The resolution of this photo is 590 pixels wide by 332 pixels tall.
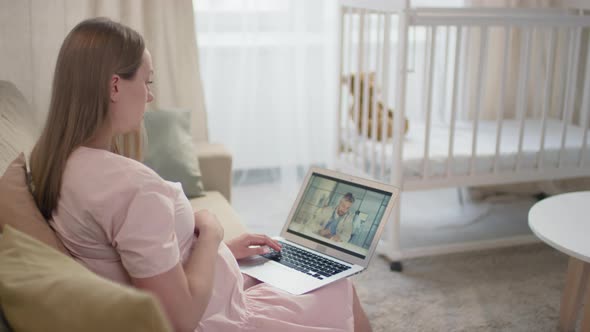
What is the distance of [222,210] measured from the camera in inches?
91.4

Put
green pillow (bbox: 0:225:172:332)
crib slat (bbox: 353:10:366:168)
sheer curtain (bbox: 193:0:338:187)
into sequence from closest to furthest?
green pillow (bbox: 0:225:172:332) → crib slat (bbox: 353:10:366:168) → sheer curtain (bbox: 193:0:338:187)

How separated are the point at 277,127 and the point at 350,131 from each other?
2.20 feet

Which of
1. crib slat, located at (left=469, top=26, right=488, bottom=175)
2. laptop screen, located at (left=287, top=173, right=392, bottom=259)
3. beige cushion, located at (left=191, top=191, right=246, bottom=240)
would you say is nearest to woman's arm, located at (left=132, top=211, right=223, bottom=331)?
laptop screen, located at (left=287, top=173, right=392, bottom=259)

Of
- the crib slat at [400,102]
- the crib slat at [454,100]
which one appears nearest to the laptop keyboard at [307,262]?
the crib slat at [400,102]

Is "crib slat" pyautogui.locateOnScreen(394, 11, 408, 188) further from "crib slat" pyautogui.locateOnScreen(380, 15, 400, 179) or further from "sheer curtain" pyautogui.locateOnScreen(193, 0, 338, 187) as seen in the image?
"sheer curtain" pyautogui.locateOnScreen(193, 0, 338, 187)

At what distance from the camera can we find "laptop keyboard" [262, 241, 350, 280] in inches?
59.4

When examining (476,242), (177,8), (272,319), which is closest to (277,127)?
(177,8)

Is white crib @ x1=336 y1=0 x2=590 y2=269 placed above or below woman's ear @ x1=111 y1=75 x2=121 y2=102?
below

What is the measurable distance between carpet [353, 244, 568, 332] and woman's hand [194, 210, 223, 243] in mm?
1032

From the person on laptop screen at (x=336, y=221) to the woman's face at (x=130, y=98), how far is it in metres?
0.62

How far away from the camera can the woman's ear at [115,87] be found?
3.76 ft

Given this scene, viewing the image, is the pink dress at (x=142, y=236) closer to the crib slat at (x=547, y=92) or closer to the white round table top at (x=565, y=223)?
the white round table top at (x=565, y=223)

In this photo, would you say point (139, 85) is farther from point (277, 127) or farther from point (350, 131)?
point (277, 127)

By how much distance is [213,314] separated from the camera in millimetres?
1268
